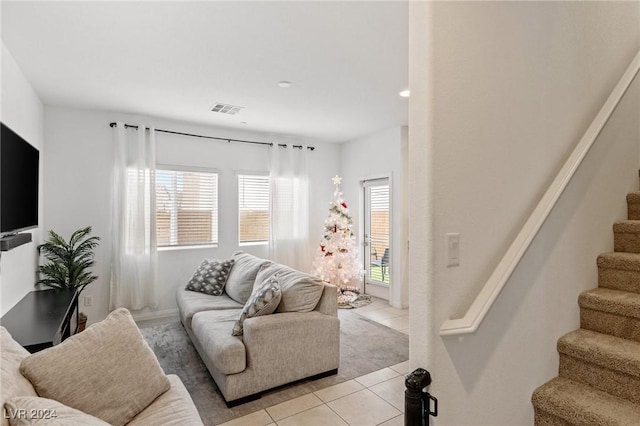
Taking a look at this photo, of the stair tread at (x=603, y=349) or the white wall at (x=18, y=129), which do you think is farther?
the white wall at (x=18, y=129)

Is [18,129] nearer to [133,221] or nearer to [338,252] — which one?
[133,221]

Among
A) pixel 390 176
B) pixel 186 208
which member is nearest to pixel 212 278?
pixel 186 208

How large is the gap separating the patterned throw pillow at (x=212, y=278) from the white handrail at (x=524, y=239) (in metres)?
3.31

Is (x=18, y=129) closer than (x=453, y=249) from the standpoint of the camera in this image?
No

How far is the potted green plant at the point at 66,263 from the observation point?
3.58 metres

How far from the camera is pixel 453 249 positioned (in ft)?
4.16

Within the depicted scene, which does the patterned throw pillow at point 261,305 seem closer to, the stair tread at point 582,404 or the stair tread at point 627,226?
the stair tread at point 582,404

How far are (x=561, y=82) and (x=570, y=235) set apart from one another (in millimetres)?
783

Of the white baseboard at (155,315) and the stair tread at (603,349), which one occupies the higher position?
the stair tread at (603,349)

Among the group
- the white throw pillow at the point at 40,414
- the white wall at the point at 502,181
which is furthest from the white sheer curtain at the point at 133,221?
the white wall at the point at 502,181

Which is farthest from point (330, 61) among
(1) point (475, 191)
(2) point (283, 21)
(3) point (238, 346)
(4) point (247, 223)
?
(4) point (247, 223)

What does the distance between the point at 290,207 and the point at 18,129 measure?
3.52m

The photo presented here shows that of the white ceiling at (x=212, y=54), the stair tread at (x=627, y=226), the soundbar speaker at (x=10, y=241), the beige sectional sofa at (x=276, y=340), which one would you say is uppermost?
the white ceiling at (x=212, y=54)

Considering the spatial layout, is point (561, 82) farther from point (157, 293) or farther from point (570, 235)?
point (157, 293)
